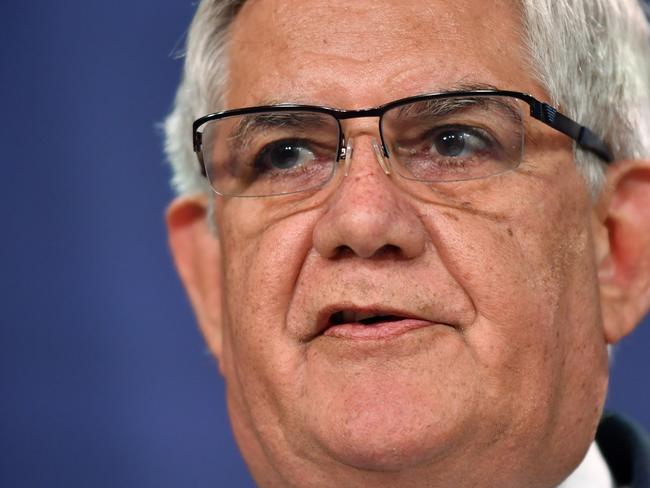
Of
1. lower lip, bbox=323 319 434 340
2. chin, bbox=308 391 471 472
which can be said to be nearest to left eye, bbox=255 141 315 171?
lower lip, bbox=323 319 434 340

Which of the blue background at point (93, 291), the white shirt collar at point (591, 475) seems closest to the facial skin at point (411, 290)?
the white shirt collar at point (591, 475)

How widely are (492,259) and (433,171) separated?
0.19m

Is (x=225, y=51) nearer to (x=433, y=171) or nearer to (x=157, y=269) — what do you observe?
(x=433, y=171)

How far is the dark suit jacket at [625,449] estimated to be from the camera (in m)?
1.96

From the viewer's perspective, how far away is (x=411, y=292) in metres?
Answer: 1.56

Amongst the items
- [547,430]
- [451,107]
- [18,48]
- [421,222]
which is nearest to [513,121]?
[451,107]

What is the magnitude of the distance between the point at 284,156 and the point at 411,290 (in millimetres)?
394

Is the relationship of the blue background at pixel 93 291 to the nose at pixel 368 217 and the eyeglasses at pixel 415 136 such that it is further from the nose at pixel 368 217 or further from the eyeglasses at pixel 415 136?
the nose at pixel 368 217

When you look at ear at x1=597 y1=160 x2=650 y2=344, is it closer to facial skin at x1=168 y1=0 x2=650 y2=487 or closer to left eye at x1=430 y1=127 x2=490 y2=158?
facial skin at x1=168 y1=0 x2=650 y2=487

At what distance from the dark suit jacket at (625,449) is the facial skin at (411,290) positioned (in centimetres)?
27

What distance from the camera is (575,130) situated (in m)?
1.77

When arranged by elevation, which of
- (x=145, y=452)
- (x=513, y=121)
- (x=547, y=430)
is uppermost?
(x=513, y=121)

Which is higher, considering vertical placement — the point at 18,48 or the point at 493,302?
the point at 18,48

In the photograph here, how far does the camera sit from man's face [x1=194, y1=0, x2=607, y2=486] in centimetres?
155
